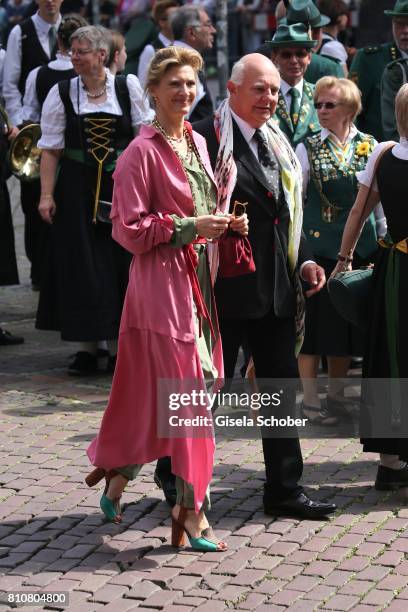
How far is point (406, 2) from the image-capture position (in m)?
8.90

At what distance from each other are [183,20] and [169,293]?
5168mm

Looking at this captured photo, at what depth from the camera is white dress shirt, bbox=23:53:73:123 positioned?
959 cm

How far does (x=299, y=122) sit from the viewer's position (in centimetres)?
795

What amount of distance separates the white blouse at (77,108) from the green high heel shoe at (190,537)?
3460 mm

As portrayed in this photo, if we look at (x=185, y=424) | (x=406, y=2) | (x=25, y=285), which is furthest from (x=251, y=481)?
(x=25, y=285)

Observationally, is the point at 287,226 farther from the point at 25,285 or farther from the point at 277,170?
the point at 25,285

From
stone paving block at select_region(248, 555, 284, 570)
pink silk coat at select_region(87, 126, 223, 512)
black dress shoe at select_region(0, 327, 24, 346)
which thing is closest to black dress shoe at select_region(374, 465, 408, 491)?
stone paving block at select_region(248, 555, 284, 570)

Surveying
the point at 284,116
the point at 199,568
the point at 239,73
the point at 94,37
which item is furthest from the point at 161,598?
the point at 94,37

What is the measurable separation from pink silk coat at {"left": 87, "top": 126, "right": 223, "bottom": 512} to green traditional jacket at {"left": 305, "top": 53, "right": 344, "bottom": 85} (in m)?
3.69

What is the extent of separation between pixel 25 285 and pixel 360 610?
7.31 m

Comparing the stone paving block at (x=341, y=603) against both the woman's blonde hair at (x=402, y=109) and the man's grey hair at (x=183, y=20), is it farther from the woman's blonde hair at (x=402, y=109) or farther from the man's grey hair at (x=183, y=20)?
the man's grey hair at (x=183, y=20)

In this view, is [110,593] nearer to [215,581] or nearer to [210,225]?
[215,581]

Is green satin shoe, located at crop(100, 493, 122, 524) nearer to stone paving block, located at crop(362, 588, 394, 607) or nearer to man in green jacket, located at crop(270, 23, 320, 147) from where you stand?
stone paving block, located at crop(362, 588, 394, 607)

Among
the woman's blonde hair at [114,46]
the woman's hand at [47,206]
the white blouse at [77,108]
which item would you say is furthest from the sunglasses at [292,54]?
the woman's hand at [47,206]
